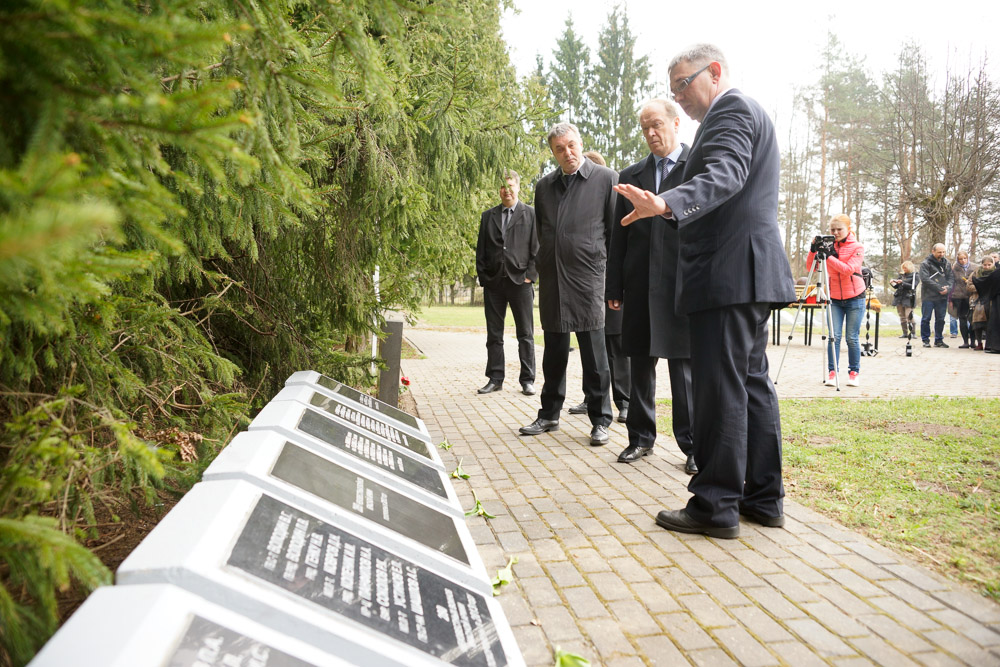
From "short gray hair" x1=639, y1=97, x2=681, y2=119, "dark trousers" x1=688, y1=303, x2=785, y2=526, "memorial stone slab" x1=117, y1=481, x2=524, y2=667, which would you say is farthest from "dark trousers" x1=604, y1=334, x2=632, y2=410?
"memorial stone slab" x1=117, y1=481, x2=524, y2=667

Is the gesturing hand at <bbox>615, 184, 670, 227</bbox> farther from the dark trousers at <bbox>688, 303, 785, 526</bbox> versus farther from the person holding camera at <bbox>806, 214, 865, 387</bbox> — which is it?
the person holding camera at <bbox>806, 214, 865, 387</bbox>

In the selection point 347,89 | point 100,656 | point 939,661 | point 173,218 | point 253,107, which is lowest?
point 939,661

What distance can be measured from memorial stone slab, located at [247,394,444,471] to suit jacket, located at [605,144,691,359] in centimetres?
164

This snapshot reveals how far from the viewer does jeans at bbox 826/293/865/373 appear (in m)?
8.69

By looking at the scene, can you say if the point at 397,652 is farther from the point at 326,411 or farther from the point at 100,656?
the point at 326,411

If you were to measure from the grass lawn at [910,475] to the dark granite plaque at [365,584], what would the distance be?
7.28 feet

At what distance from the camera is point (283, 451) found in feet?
7.04

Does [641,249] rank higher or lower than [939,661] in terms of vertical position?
higher

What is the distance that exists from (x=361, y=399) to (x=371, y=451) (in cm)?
107

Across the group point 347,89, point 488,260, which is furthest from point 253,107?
point 488,260

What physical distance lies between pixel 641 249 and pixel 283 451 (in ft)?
10.2

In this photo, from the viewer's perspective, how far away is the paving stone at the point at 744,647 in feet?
7.00

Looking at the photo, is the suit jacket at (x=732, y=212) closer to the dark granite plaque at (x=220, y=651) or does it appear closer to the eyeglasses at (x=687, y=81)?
the eyeglasses at (x=687, y=81)

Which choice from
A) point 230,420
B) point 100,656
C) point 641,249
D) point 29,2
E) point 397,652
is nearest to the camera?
point 100,656
